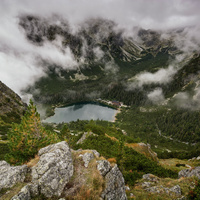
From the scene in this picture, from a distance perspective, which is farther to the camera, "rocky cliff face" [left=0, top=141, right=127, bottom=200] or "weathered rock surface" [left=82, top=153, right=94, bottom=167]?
"weathered rock surface" [left=82, top=153, right=94, bottom=167]

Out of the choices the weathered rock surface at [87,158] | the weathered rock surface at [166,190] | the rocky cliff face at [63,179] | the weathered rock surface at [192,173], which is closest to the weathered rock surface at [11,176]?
the rocky cliff face at [63,179]

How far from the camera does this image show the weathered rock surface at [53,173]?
13.6 metres

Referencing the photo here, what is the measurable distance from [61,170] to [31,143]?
1178 centimetres

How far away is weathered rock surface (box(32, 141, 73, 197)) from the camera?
44.5 ft

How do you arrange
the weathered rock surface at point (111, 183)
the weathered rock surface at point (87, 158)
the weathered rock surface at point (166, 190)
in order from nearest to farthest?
the weathered rock surface at point (111, 183)
the weathered rock surface at point (87, 158)
the weathered rock surface at point (166, 190)

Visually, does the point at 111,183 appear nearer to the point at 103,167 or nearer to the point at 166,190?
the point at 103,167

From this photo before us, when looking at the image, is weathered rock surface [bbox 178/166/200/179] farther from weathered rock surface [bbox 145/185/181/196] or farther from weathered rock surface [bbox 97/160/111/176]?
weathered rock surface [bbox 97/160/111/176]

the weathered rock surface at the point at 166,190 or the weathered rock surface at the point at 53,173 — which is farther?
the weathered rock surface at the point at 166,190

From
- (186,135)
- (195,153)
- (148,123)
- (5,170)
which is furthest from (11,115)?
(186,135)

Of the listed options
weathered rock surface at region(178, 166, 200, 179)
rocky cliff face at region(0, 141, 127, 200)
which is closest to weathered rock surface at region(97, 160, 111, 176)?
rocky cliff face at region(0, 141, 127, 200)

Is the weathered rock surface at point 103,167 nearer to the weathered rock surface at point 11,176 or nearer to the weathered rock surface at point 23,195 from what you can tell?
the weathered rock surface at point 23,195

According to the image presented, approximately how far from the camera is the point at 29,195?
1227cm

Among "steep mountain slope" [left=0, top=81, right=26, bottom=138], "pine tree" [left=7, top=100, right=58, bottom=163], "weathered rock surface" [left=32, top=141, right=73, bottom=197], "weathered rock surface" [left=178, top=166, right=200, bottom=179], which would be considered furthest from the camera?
"steep mountain slope" [left=0, top=81, right=26, bottom=138]

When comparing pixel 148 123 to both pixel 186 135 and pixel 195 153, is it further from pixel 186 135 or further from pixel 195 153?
pixel 195 153
